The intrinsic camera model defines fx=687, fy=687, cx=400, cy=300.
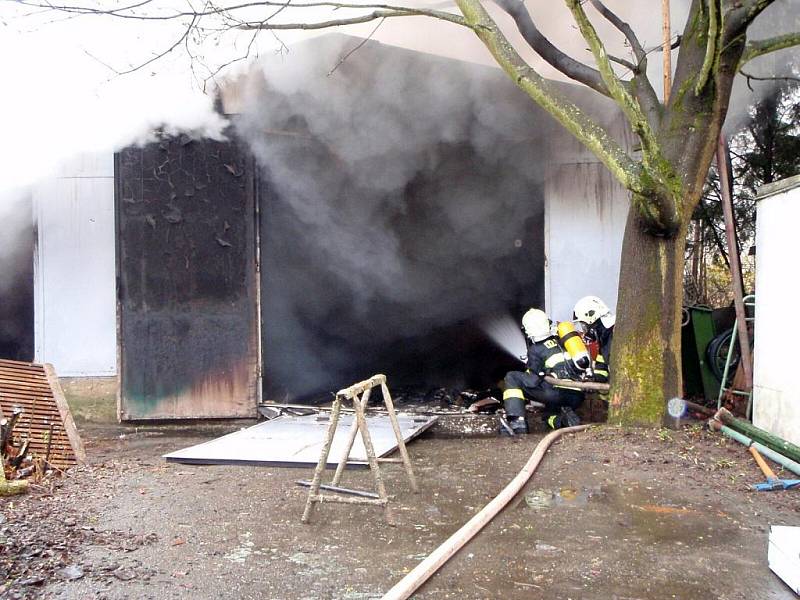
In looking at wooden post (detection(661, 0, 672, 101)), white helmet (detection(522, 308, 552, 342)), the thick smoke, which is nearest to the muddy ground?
white helmet (detection(522, 308, 552, 342))

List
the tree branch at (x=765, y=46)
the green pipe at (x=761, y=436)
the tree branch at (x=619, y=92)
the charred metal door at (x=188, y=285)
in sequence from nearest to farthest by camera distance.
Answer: the green pipe at (x=761, y=436) < the tree branch at (x=619, y=92) < the tree branch at (x=765, y=46) < the charred metal door at (x=188, y=285)

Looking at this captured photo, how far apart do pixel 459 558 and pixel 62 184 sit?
695cm

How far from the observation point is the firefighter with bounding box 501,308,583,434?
7.23 metres

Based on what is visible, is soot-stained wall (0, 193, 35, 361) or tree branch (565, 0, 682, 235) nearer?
tree branch (565, 0, 682, 235)

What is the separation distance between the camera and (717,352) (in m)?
7.62

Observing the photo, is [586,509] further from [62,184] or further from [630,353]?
[62,184]

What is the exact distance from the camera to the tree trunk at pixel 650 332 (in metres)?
5.99

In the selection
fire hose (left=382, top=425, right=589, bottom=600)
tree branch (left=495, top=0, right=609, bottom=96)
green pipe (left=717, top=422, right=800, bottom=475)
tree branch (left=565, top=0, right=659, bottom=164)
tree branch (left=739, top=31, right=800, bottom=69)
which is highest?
tree branch (left=495, top=0, right=609, bottom=96)

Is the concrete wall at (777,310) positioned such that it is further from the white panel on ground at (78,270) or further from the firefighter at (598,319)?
the white panel on ground at (78,270)

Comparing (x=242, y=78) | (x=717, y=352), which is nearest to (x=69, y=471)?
(x=242, y=78)

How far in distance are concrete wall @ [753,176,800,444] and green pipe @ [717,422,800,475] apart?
243 mm

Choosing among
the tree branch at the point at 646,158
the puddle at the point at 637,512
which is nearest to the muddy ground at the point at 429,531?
the puddle at the point at 637,512

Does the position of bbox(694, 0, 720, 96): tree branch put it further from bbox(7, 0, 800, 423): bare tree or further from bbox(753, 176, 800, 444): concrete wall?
bbox(753, 176, 800, 444): concrete wall

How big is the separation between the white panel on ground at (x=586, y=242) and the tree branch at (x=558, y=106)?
2.45 metres
